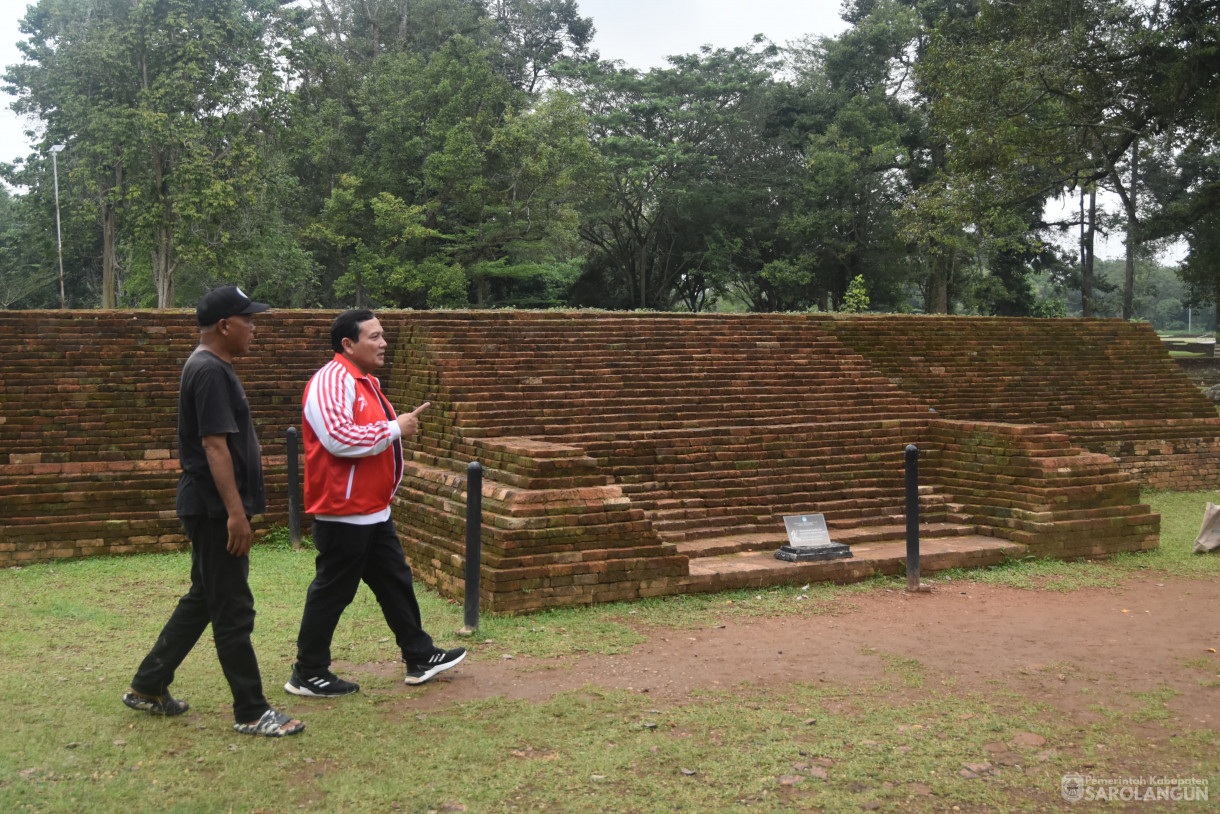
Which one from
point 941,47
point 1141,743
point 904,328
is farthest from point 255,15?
point 1141,743

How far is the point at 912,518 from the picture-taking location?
21.4 ft

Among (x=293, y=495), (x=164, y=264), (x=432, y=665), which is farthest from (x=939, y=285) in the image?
(x=432, y=665)

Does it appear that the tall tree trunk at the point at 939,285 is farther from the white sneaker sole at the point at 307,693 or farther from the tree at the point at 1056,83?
the white sneaker sole at the point at 307,693

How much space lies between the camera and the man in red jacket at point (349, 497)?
397cm

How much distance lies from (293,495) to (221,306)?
14.6 feet

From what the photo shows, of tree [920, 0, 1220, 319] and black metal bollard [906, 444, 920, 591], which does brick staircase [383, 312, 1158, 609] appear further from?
tree [920, 0, 1220, 319]

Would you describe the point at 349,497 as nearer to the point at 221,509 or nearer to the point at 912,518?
the point at 221,509

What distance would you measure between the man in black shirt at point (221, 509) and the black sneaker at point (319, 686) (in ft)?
1.41

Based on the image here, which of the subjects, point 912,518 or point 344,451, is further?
point 912,518

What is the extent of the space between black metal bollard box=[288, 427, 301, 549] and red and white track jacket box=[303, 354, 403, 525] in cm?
394

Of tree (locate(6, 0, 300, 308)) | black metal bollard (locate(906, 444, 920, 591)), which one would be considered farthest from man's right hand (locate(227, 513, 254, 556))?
tree (locate(6, 0, 300, 308))

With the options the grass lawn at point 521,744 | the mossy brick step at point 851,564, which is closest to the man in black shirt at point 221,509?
the grass lawn at point 521,744

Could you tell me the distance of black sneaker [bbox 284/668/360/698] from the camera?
4047mm

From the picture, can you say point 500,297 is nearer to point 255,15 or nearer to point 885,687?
point 255,15
